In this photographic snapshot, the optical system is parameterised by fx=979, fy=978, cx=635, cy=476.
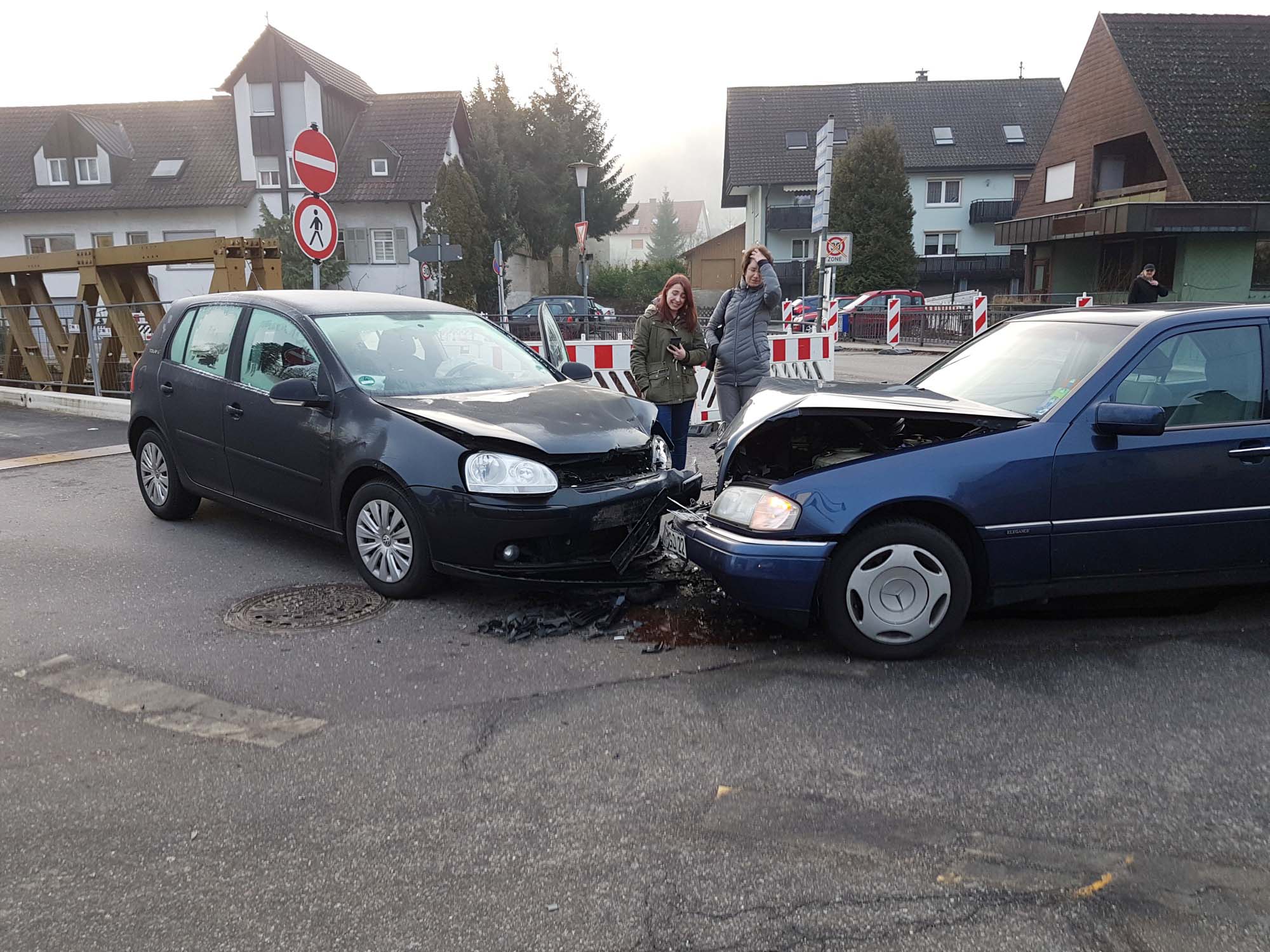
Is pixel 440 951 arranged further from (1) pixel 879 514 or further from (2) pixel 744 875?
(1) pixel 879 514

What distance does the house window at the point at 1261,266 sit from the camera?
2892 centimetres

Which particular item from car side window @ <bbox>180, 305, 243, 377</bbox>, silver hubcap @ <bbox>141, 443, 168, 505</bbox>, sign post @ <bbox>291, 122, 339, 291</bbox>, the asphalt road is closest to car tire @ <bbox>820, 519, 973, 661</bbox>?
the asphalt road

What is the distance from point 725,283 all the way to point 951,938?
60.4 meters

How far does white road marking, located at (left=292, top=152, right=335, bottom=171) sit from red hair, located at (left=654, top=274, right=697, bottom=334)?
378cm

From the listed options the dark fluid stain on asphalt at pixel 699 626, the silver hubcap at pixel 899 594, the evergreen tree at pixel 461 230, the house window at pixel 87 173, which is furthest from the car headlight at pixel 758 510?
the house window at pixel 87 173

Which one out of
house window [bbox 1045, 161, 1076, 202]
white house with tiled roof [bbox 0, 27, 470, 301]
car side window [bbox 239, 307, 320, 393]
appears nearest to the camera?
car side window [bbox 239, 307, 320, 393]

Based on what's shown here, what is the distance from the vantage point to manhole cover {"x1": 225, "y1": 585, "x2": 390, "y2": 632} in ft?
16.0

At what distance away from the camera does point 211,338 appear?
A: 6.45m

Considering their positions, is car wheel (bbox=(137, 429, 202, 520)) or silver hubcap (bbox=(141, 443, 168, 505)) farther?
silver hubcap (bbox=(141, 443, 168, 505))

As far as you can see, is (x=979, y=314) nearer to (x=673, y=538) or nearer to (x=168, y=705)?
(x=673, y=538)

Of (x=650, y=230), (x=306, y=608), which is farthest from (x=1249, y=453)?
(x=650, y=230)

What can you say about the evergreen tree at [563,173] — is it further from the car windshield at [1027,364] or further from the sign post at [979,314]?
the car windshield at [1027,364]

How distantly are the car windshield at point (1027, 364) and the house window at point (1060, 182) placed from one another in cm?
3357

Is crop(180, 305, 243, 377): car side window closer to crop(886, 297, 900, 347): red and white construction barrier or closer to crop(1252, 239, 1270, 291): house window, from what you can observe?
crop(886, 297, 900, 347): red and white construction barrier
